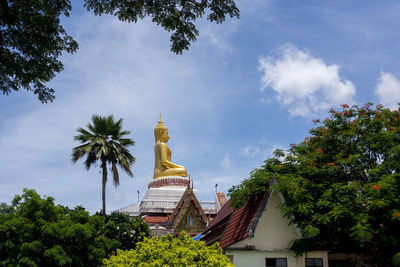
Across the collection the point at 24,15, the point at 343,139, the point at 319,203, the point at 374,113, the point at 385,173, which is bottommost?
the point at 319,203

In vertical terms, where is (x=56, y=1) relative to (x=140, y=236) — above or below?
above

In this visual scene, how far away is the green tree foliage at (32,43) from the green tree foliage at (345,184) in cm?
783

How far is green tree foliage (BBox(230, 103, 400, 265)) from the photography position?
11930mm

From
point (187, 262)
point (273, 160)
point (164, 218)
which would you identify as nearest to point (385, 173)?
point (273, 160)

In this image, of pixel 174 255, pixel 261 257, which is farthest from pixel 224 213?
pixel 174 255

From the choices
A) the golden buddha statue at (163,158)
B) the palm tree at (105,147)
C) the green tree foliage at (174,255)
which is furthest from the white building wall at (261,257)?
the golden buddha statue at (163,158)

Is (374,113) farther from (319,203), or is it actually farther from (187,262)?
(187,262)

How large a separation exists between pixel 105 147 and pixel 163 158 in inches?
1096

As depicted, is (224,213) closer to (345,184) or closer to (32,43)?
(345,184)

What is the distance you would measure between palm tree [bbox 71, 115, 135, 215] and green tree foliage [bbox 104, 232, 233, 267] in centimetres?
1271

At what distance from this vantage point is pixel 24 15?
9.57 m

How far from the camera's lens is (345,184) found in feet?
45.0

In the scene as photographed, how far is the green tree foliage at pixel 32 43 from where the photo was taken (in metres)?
9.44

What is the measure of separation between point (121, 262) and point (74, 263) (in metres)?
5.97
